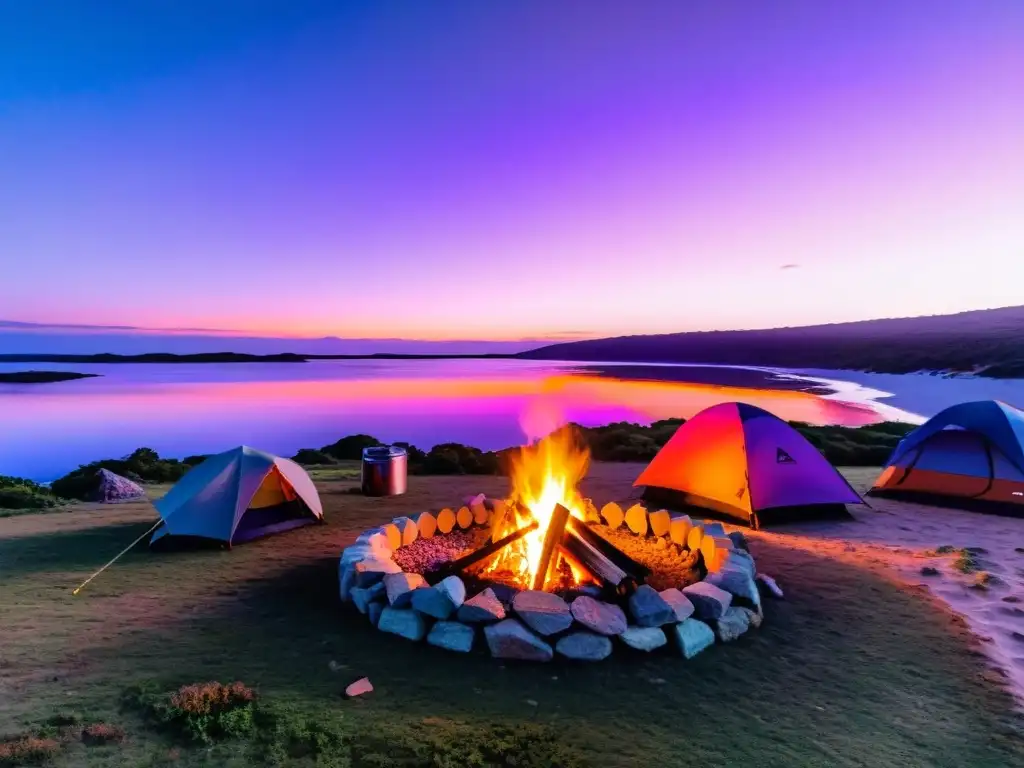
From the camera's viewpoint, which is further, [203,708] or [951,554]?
[951,554]

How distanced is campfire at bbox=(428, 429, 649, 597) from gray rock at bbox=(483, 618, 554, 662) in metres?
1.03

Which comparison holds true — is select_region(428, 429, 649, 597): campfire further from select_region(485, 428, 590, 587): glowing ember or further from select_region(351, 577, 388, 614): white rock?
select_region(351, 577, 388, 614): white rock

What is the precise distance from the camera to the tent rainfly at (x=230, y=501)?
28.0 ft

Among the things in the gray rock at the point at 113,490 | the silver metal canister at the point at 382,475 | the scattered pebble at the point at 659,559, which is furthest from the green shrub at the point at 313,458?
the scattered pebble at the point at 659,559

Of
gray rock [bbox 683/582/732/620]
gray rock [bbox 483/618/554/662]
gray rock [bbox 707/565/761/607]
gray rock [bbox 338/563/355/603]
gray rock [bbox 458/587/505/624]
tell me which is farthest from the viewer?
gray rock [bbox 338/563/355/603]

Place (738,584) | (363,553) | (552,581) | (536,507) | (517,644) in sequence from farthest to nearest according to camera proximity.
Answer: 1. (536,507)
2. (363,553)
3. (552,581)
4. (738,584)
5. (517,644)

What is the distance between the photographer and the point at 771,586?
6695 mm

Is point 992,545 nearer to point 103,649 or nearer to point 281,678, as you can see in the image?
point 281,678

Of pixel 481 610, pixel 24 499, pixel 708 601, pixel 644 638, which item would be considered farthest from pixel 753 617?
pixel 24 499

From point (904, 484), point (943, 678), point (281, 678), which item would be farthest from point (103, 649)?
point (904, 484)

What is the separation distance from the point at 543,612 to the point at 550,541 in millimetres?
1436

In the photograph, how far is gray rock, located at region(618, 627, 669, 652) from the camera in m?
5.33

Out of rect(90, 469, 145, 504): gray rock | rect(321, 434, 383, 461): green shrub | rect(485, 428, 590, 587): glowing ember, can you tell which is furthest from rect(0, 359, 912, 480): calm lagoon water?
rect(485, 428, 590, 587): glowing ember

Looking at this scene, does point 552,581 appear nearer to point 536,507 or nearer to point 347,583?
point 536,507
